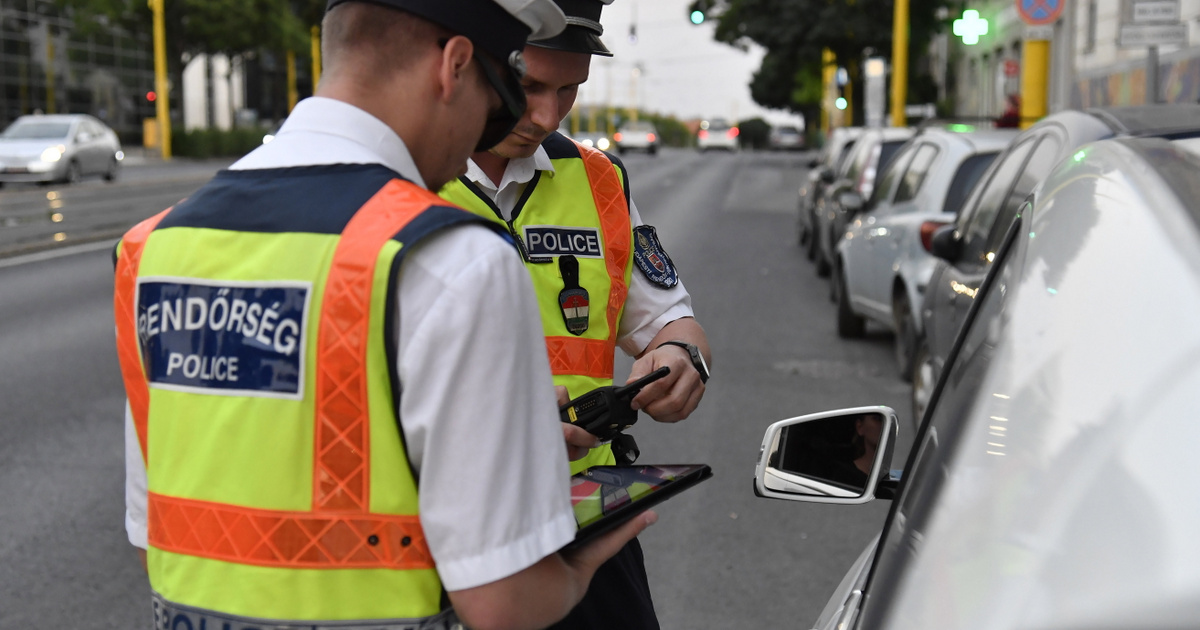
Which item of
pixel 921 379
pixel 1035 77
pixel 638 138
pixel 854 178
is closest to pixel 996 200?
pixel 921 379

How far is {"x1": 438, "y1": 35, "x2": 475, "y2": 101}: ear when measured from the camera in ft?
4.97

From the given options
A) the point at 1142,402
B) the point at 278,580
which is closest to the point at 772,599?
the point at 278,580

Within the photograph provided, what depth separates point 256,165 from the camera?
156 centimetres

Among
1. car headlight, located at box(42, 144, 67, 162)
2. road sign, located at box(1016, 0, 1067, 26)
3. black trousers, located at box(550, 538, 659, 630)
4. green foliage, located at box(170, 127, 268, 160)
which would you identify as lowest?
green foliage, located at box(170, 127, 268, 160)

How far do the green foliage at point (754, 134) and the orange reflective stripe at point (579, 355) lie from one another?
89.9 metres

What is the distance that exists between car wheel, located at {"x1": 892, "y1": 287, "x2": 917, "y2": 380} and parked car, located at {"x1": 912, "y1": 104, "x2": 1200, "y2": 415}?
127 cm

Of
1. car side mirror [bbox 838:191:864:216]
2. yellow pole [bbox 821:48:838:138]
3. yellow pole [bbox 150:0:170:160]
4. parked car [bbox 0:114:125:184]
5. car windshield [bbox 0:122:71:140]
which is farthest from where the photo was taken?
yellow pole [bbox 821:48:838:138]

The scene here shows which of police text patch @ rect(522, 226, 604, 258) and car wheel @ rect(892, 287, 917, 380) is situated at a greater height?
police text patch @ rect(522, 226, 604, 258)

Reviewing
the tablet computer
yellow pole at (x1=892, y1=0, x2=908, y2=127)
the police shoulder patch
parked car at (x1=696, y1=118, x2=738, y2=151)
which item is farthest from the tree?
the tablet computer

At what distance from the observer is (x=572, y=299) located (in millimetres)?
2291

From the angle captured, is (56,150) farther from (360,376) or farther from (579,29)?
(360,376)

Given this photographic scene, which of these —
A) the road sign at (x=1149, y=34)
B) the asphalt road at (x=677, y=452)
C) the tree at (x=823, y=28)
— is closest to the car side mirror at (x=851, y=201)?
the asphalt road at (x=677, y=452)

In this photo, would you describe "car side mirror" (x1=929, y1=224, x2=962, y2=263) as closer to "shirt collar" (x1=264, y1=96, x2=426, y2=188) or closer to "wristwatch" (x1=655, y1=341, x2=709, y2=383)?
"wristwatch" (x1=655, y1=341, x2=709, y2=383)

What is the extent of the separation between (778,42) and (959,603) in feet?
147
